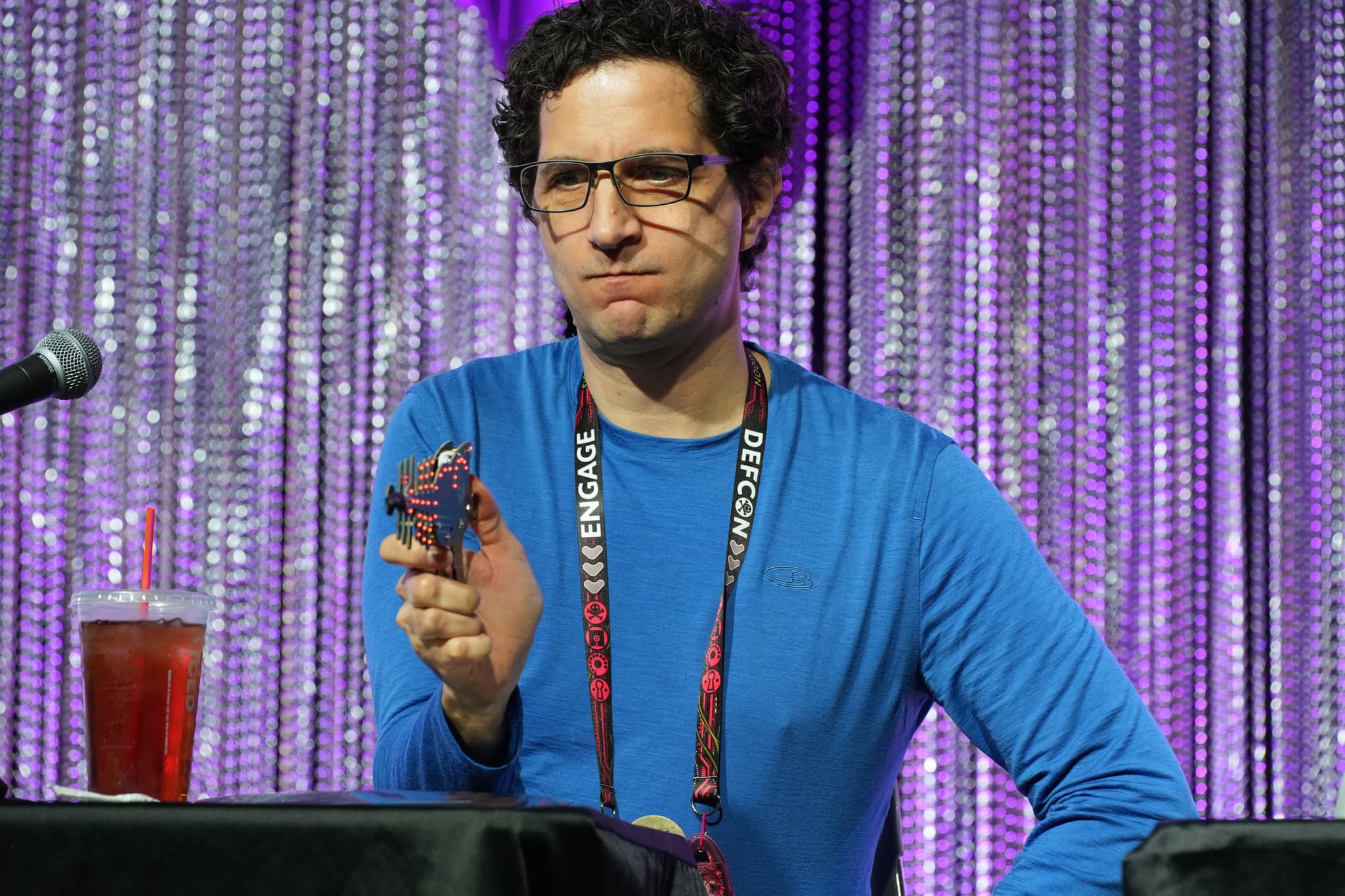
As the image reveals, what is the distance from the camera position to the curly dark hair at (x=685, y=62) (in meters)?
1.53

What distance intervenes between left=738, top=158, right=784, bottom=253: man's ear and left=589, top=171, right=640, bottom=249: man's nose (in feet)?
0.78

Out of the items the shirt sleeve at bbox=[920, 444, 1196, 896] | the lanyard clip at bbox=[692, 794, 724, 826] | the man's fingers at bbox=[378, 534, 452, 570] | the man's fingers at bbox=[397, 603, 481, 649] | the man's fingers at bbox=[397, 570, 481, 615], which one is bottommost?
the lanyard clip at bbox=[692, 794, 724, 826]

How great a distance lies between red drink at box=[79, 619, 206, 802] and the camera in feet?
3.36

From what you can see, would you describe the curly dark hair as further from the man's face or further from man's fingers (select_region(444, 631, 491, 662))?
man's fingers (select_region(444, 631, 491, 662))

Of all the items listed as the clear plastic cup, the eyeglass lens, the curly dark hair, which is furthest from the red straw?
the curly dark hair

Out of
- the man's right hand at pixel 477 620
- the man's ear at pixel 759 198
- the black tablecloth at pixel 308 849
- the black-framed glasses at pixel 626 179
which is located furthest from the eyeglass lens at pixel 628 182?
the black tablecloth at pixel 308 849

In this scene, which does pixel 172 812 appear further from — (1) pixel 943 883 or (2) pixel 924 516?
(1) pixel 943 883

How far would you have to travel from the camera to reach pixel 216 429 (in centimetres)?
239

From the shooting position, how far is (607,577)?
4.75 ft

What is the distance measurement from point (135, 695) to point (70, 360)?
0.27 metres

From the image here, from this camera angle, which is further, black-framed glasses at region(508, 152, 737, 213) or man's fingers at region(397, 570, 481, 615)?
black-framed glasses at region(508, 152, 737, 213)

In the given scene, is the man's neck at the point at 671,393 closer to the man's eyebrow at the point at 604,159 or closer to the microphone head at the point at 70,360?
the man's eyebrow at the point at 604,159

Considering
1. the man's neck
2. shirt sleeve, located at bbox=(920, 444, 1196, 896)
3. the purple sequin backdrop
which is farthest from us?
the purple sequin backdrop

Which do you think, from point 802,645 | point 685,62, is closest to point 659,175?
point 685,62
